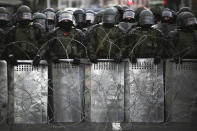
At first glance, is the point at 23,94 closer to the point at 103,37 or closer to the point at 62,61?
the point at 62,61

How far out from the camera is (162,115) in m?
7.14

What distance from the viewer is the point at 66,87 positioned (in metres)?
7.10

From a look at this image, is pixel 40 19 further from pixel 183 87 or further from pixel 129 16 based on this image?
pixel 183 87

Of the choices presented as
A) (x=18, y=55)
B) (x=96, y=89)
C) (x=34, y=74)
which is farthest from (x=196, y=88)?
(x=18, y=55)

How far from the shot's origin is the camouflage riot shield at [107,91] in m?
7.02

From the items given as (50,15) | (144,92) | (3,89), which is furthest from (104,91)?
→ (50,15)

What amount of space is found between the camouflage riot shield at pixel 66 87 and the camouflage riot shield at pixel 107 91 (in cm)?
29

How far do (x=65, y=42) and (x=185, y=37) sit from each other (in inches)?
109

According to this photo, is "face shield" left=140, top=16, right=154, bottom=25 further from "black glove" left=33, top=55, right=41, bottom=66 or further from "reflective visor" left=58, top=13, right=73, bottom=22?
"black glove" left=33, top=55, right=41, bottom=66

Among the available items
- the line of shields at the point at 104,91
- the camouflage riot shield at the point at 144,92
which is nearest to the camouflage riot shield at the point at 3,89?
the line of shields at the point at 104,91

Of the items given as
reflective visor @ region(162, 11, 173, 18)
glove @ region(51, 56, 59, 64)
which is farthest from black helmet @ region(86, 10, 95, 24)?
reflective visor @ region(162, 11, 173, 18)

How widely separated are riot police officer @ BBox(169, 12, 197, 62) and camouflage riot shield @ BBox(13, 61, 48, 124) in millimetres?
2993

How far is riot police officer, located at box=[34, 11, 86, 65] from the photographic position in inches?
284

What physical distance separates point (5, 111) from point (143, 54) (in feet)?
10.9
